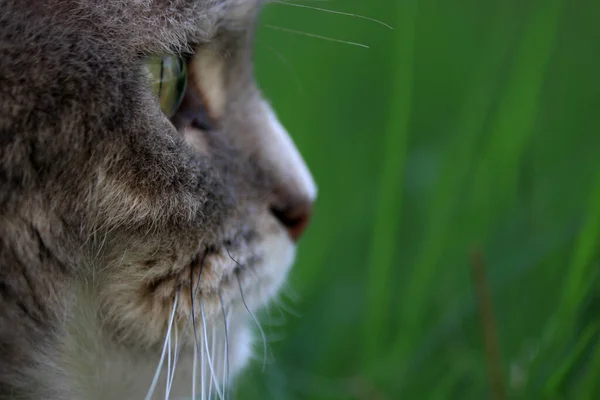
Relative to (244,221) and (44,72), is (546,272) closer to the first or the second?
(244,221)

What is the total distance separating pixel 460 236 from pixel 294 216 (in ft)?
1.69

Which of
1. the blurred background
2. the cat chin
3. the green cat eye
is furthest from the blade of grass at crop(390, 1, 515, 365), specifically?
the green cat eye

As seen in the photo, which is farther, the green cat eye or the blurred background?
the blurred background

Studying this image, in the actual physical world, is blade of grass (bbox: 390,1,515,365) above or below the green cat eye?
below

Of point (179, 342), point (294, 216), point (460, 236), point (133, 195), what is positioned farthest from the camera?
point (460, 236)

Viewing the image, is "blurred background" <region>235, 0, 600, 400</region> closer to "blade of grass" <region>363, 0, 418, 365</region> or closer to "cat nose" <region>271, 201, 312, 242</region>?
"blade of grass" <region>363, 0, 418, 365</region>

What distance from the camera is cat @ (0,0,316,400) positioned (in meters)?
0.73

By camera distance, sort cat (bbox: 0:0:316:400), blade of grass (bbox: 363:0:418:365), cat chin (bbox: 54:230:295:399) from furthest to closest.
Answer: blade of grass (bbox: 363:0:418:365)
cat chin (bbox: 54:230:295:399)
cat (bbox: 0:0:316:400)

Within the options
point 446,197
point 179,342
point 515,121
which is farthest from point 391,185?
point 179,342

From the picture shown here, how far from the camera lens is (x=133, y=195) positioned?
79cm

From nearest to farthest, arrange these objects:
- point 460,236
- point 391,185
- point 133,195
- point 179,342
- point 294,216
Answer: point 133,195, point 179,342, point 294,216, point 391,185, point 460,236

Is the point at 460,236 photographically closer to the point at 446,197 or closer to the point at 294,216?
the point at 446,197

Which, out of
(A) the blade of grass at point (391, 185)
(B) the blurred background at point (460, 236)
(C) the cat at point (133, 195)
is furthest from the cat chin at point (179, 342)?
(A) the blade of grass at point (391, 185)

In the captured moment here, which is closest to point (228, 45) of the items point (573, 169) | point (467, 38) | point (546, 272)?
point (546, 272)
